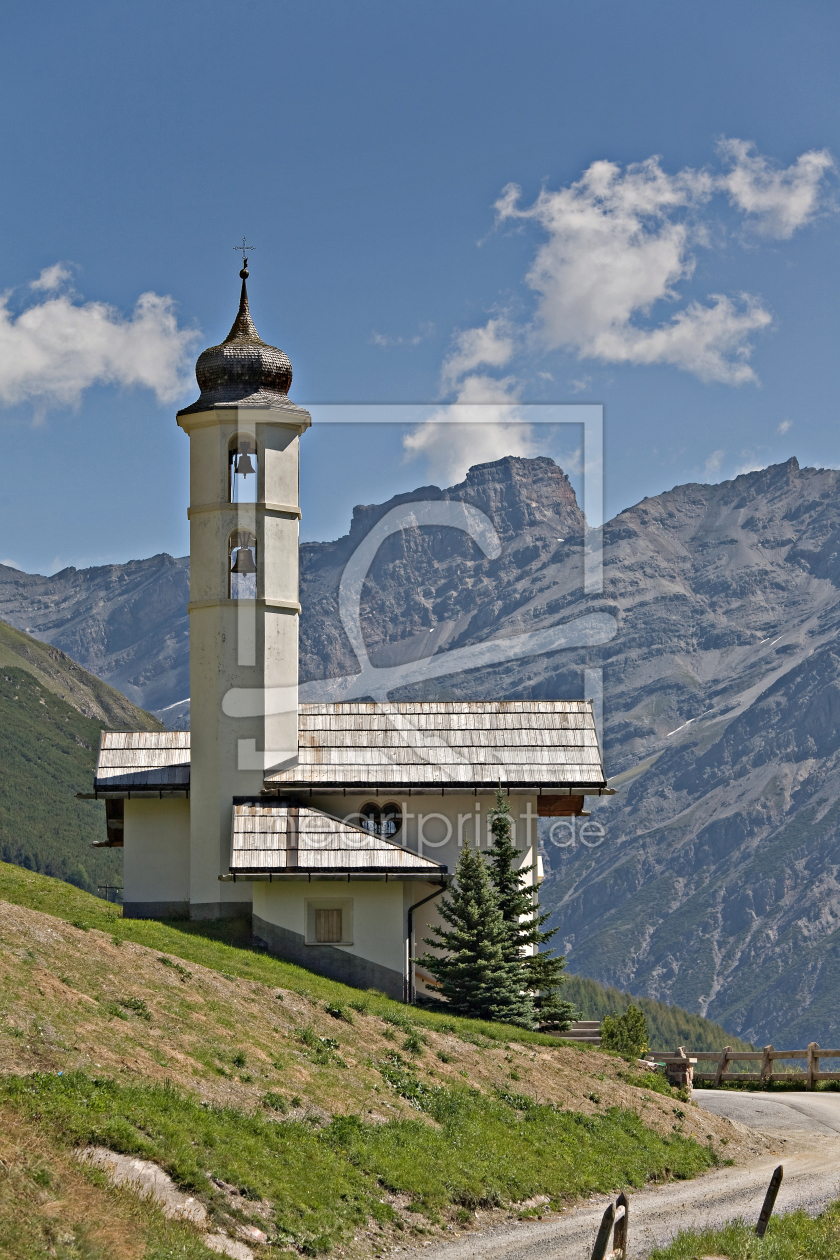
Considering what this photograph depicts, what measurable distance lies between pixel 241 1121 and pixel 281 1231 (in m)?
2.36

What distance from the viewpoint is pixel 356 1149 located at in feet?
61.3

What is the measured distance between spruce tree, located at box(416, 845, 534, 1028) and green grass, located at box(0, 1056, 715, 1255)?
273 inches

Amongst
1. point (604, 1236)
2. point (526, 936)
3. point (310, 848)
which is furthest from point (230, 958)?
point (604, 1236)

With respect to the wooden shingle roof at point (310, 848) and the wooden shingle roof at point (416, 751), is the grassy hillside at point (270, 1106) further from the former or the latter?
the wooden shingle roof at point (416, 751)

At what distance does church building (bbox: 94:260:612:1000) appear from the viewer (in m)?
36.3

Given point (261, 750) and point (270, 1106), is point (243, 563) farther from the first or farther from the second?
point (270, 1106)

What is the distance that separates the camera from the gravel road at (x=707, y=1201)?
1719cm

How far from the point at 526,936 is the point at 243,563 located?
11.9 m

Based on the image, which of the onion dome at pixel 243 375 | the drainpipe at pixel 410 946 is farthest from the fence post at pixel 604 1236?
the onion dome at pixel 243 375

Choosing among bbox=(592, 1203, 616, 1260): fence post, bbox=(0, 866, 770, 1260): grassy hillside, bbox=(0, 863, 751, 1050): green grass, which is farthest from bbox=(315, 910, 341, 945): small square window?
bbox=(592, 1203, 616, 1260): fence post

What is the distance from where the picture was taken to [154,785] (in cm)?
3756

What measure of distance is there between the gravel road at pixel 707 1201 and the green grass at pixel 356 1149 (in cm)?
65

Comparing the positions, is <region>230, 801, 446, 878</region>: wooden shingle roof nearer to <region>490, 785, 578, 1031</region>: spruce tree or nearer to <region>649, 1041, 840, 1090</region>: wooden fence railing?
<region>490, 785, 578, 1031</region>: spruce tree

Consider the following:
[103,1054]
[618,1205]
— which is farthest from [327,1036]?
[618,1205]
